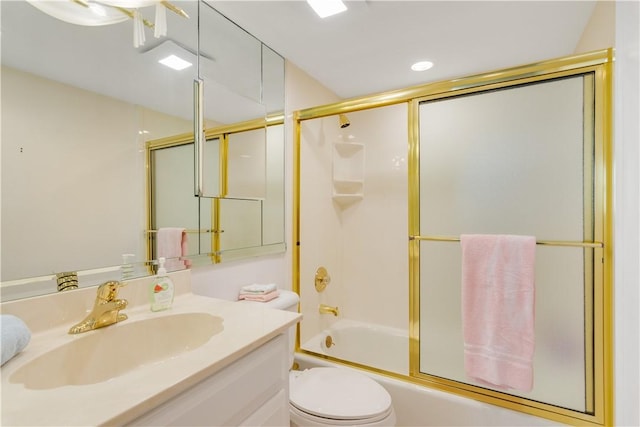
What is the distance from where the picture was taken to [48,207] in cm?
84

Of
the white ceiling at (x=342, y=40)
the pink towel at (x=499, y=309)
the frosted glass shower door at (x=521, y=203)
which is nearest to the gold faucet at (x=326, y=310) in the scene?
the frosted glass shower door at (x=521, y=203)

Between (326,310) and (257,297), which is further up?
(257,297)

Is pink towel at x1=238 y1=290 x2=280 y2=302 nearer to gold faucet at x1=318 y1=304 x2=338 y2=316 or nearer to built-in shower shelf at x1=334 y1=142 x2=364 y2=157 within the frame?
gold faucet at x1=318 y1=304 x2=338 y2=316

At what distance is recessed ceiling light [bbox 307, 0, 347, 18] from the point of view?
1.35m

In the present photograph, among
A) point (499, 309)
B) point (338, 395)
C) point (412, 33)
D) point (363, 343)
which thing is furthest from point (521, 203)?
point (363, 343)

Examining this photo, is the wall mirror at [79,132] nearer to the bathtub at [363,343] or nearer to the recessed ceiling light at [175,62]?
the recessed ceiling light at [175,62]

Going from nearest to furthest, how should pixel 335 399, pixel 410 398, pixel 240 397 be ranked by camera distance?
pixel 240 397 → pixel 335 399 → pixel 410 398

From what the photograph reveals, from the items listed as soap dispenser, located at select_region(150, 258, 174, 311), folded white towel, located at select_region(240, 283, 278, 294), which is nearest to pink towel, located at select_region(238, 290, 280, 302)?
folded white towel, located at select_region(240, 283, 278, 294)

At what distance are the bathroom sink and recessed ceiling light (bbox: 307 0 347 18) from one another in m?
1.44

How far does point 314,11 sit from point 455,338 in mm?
1890

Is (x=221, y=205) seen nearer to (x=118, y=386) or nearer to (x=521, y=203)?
(x=118, y=386)

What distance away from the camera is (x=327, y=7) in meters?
1.39

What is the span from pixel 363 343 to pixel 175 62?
2.24 m

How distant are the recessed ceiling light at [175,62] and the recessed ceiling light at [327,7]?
65 cm
